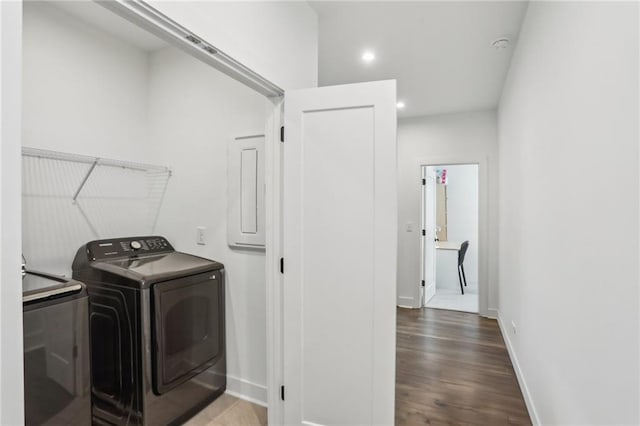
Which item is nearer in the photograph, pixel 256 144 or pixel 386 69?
pixel 256 144

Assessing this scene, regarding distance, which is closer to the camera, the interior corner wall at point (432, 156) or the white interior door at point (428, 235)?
the interior corner wall at point (432, 156)

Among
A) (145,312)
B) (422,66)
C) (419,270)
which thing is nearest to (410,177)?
(419,270)

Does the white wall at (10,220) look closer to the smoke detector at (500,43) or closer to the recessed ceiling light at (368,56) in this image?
the recessed ceiling light at (368,56)

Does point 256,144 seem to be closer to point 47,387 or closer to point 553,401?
point 47,387

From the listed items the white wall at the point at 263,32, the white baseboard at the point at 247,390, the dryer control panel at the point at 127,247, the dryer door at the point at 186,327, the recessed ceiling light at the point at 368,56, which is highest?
the recessed ceiling light at the point at 368,56

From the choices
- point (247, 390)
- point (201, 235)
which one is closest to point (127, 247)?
point (201, 235)

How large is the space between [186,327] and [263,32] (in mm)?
1819

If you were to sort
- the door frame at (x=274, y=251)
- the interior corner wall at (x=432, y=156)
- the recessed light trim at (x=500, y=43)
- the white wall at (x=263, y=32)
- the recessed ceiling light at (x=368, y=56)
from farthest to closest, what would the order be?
the interior corner wall at (x=432, y=156) → the recessed ceiling light at (x=368, y=56) → the recessed light trim at (x=500, y=43) → the door frame at (x=274, y=251) → the white wall at (x=263, y=32)

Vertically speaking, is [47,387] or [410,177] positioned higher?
[410,177]

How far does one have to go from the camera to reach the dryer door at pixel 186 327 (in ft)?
6.85

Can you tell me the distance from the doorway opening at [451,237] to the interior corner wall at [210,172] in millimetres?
3323

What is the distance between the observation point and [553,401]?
1.76m

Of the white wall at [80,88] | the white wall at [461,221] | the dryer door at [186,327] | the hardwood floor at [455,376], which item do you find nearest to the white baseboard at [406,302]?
the hardwood floor at [455,376]

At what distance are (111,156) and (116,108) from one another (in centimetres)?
37
